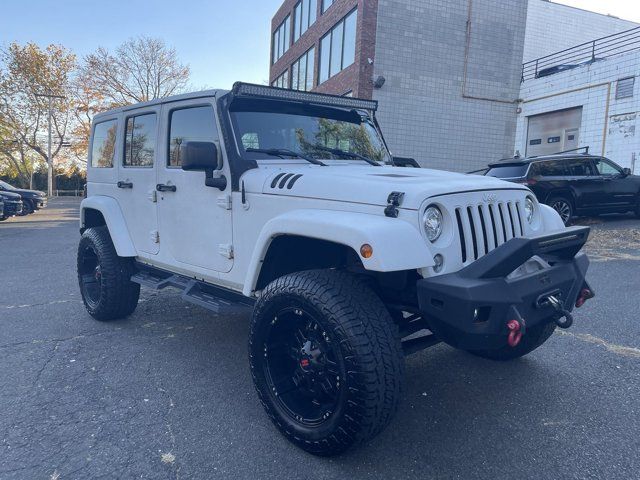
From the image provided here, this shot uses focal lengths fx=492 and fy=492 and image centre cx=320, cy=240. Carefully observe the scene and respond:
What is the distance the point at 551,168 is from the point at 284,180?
358 inches

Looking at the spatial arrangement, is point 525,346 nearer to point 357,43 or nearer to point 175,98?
point 175,98

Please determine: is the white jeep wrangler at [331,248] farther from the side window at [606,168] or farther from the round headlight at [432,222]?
the side window at [606,168]

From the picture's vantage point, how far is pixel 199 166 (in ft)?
10.5

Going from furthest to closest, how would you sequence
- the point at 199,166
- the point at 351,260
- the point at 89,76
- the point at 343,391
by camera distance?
the point at 89,76 → the point at 199,166 → the point at 351,260 → the point at 343,391

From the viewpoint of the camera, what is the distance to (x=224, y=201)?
3426 mm

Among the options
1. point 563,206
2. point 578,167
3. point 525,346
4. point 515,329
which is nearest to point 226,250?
point 515,329

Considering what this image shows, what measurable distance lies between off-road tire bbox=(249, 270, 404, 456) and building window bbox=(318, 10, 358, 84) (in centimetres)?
1642

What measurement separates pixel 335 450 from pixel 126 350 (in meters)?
2.38

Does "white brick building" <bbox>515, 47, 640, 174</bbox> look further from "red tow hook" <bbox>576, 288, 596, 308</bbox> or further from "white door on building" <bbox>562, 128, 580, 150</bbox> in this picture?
"red tow hook" <bbox>576, 288, 596, 308</bbox>

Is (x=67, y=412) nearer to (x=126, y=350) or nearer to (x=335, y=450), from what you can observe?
(x=126, y=350)

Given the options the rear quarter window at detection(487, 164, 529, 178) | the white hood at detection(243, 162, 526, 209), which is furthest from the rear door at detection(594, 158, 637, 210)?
the white hood at detection(243, 162, 526, 209)

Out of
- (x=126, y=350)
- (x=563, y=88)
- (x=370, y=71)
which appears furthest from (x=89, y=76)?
(x=126, y=350)

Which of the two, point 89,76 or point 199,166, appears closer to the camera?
point 199,166

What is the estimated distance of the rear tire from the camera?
10.5 meters
